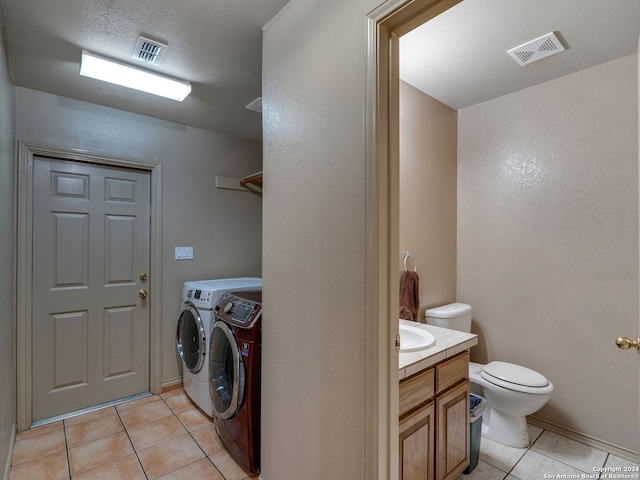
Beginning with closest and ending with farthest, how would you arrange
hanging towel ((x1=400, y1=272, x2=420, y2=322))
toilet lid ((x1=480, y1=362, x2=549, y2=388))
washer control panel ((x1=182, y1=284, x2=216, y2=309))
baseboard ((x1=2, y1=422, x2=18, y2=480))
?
baseboard ((x1=2, y1=422, x2=18, y2=480)) → toilet lid ((x1=480, y1=362, x2=549, y2=388)) → hanging towel ((x1=400, y1=272, x2=420, y2=322)) → washer control panel ((x1=182, y1=284, x2=216, y2=309))

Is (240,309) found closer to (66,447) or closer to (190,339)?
(190,339)

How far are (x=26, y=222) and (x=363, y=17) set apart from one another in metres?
2.55

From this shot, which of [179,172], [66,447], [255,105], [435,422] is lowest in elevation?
[66,447]

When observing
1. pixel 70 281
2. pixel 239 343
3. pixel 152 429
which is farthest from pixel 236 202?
pixel 152 429

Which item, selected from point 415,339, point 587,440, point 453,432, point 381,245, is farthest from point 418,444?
point 587,440

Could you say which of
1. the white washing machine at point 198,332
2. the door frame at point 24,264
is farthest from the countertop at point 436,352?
the door frame at point 24,264

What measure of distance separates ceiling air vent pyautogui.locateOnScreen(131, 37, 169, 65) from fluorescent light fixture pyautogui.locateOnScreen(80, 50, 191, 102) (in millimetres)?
97

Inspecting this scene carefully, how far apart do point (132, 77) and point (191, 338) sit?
1.95 meters

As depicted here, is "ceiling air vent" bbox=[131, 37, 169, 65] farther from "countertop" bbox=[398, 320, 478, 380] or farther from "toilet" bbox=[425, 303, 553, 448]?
"toilet" bbox=[425, 303, 553, 448]

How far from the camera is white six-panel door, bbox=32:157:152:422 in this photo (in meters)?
2.35

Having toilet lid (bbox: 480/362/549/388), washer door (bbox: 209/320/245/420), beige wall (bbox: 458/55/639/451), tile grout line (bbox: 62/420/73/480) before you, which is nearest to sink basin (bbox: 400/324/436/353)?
toilet lid (bbox: 480/362/549/388)

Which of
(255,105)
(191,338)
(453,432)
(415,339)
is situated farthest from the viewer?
(191,338)

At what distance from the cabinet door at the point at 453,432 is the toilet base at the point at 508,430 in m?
0.54

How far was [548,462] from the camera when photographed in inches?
75.3
